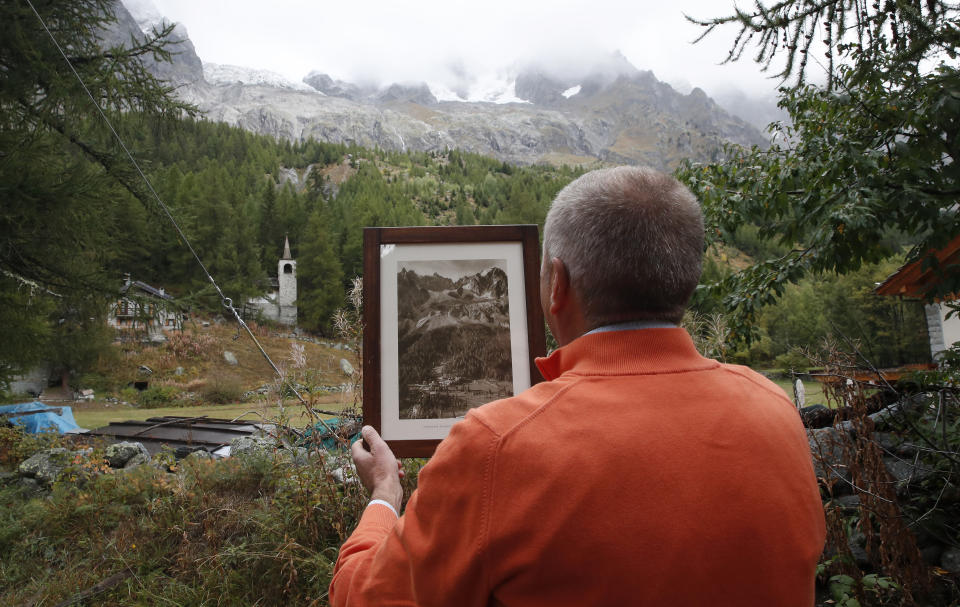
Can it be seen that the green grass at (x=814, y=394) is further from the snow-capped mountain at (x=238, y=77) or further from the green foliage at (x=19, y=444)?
the snow-capped mountain at (x=238, y=77)

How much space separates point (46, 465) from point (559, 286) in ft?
25.7

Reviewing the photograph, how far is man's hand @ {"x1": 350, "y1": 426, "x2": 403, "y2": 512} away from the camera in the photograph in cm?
133

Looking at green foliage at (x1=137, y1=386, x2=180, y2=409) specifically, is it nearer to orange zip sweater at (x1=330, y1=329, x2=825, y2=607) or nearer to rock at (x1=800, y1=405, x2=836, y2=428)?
rock at (x1=800, y1=405, x2=836, y2=428)

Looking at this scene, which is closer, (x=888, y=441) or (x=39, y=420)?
(x=888, y=441)

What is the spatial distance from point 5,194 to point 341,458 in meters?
6.06

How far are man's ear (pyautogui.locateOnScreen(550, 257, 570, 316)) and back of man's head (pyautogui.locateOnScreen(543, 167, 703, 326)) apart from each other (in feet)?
0.07

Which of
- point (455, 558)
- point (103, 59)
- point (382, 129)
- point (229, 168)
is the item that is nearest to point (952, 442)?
point (455, 558)

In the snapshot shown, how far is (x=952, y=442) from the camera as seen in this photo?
3.00 meters

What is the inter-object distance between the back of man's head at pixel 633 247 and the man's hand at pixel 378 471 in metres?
0.73

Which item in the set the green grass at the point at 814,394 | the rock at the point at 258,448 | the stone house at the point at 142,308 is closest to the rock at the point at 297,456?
the rock at the point at 258,448

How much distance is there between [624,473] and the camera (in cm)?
77

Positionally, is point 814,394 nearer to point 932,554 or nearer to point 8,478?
point 932,554

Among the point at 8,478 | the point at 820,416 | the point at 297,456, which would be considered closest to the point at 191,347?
the point at 8,478

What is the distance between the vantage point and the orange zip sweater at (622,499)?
29.9 inches
